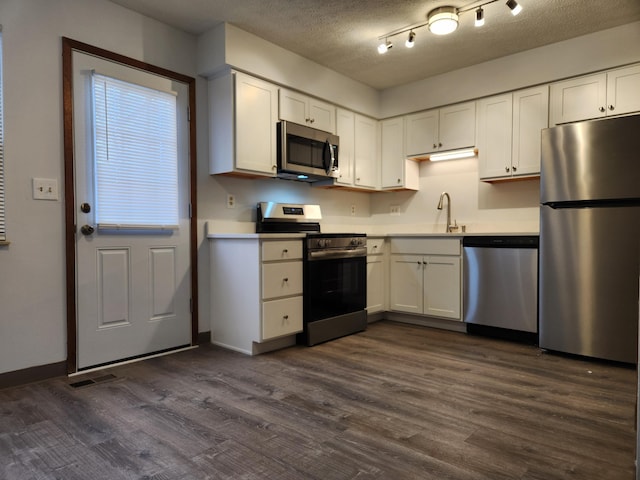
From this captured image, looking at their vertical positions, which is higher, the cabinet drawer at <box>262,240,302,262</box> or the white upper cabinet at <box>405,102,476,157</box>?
the white upper cabinet at <box>405,102,476,157</box>

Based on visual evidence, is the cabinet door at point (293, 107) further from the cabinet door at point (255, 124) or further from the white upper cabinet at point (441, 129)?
the white upper cabinet at point (441, 129)

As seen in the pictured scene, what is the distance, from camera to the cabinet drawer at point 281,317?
9.95ft

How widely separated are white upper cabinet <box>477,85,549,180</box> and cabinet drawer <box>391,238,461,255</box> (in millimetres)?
704

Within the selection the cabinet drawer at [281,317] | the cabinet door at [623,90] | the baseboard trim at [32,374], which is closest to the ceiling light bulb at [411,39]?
the cabinet door at [623,90]

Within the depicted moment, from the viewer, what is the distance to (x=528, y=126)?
362cm

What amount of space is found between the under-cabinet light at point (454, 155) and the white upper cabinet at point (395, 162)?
27 cm

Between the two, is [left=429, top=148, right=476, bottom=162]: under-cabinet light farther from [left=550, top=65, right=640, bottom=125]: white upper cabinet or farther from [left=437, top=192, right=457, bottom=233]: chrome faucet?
[left=550, top=65, right=640, bottom=125]: white upper cabinet

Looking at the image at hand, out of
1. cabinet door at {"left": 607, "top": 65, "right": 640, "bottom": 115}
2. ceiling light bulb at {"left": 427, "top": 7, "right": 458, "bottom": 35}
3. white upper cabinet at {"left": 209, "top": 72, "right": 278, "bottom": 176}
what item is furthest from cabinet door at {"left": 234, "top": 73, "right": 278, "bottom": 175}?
cabinet door at {"left": 607, "top": 65, "right": 640, "bottom": 115}

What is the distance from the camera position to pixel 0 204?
237cm

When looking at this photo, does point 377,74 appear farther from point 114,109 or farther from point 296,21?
point 114,109

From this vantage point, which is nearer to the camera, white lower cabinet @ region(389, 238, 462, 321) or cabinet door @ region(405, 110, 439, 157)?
white lower cabinet @ region(389, 238, 462, 321)

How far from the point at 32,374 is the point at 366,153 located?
Result: 3.41 metres

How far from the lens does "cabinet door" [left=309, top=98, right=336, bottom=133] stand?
12.7 ft

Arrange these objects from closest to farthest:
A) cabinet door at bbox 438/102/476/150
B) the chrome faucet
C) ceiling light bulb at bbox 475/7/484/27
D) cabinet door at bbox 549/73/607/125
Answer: ceiling light bulb at bbox 475/7/484/27, cabinet door at bbox 549/73/607/125, cabinet door at bbox 438/102/476/150, the chrome faucet
